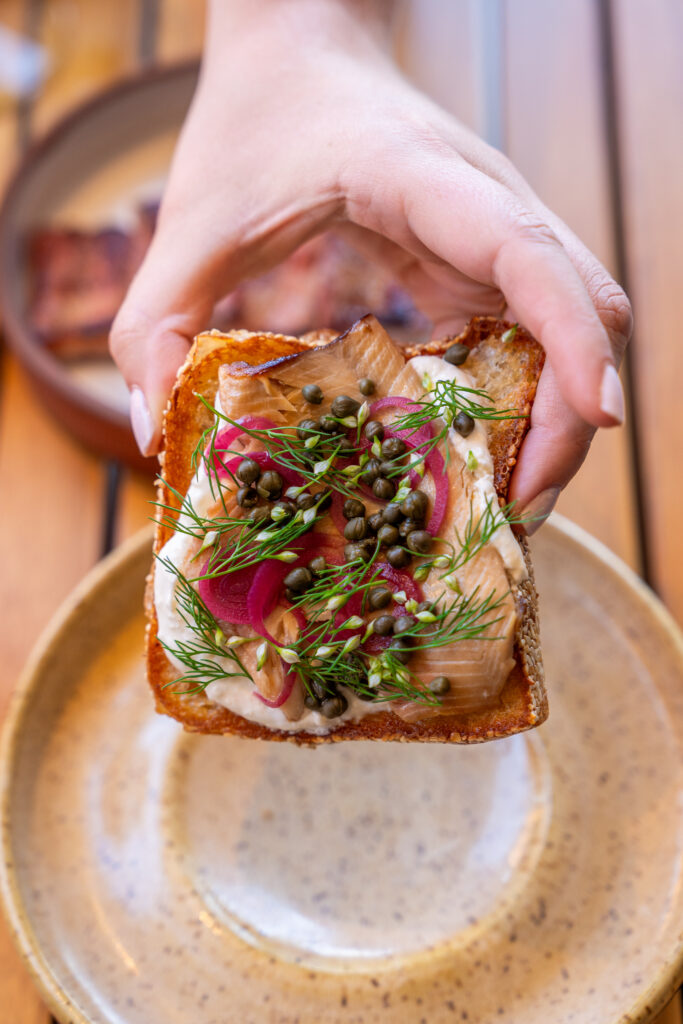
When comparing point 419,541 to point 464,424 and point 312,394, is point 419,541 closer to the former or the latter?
point 464,424

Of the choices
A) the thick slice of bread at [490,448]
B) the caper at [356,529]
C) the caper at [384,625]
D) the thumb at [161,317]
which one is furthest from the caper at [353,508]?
the thumb at [161,317]

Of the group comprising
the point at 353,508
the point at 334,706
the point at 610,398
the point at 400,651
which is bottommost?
the point at 334,706

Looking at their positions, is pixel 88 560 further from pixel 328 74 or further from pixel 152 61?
pixel 152 61

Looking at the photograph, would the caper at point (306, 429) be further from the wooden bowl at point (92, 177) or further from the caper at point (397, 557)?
the wooden bowl at point (92, 177)

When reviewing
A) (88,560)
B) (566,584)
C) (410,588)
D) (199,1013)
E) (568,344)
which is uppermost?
(568,344)

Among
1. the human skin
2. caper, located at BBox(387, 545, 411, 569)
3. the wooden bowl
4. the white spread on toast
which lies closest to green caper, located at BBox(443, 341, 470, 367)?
the white spread on toast

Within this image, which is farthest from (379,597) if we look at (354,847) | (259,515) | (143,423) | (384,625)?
(354,847)

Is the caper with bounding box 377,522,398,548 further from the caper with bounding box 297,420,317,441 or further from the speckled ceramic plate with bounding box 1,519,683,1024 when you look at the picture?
the speckled ceramic plate with bounding box 1,519,683,1024

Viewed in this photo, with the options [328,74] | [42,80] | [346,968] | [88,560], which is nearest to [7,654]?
[88,560]
